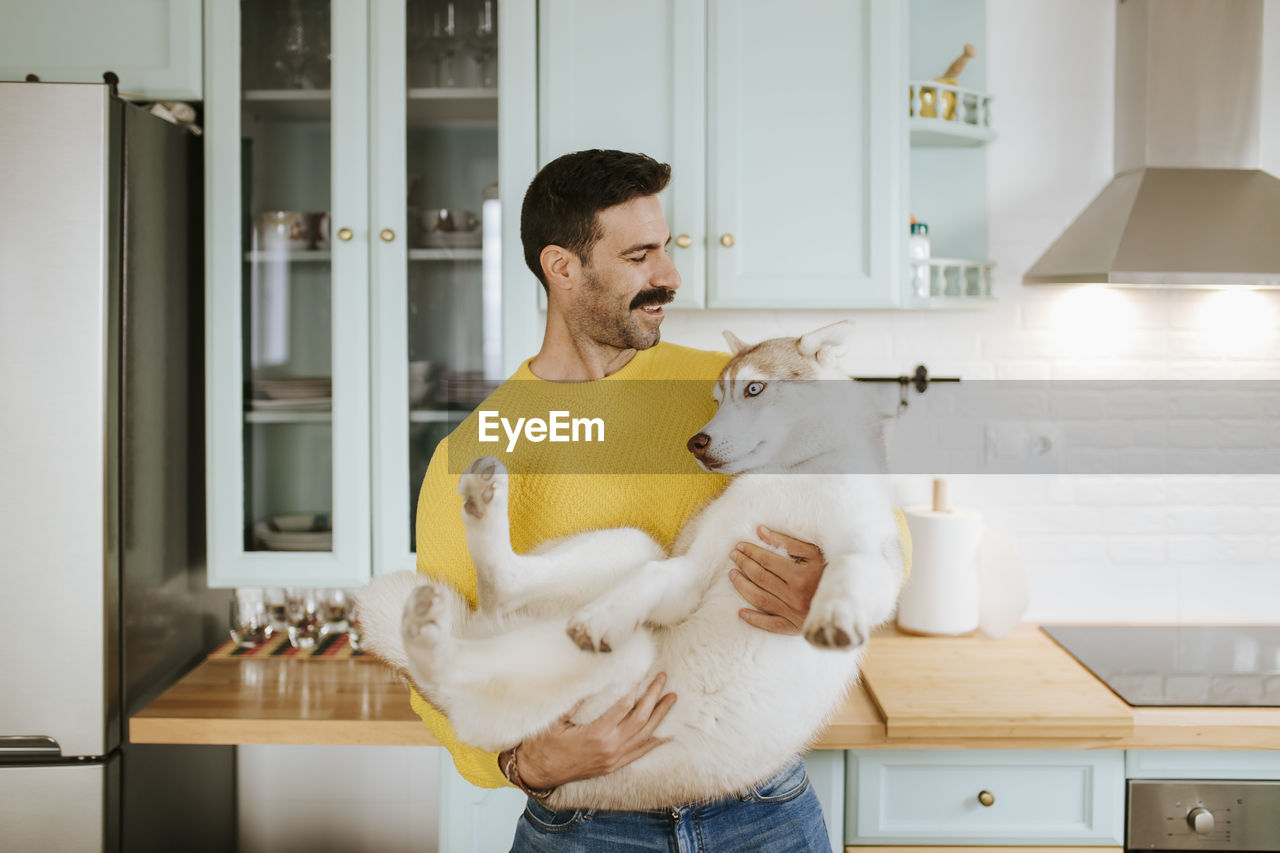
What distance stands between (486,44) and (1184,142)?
1.64 meters

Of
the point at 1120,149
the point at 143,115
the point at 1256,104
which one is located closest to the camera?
the point at 143,115

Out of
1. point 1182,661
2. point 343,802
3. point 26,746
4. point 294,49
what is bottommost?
point 343,802

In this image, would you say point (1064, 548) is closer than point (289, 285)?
No

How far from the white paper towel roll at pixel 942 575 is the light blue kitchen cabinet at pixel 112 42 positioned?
192 cm

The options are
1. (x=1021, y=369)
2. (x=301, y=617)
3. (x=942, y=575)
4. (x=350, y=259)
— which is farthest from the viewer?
(x=1021, y=369)

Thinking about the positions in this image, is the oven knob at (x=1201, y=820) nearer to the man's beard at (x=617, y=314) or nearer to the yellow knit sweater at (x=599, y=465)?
the yellow knit sweater at (x=599, y=465)

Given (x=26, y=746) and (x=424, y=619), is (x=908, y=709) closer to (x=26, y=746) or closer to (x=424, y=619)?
(x=424, y=619)

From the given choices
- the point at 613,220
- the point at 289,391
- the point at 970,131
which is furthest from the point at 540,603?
the point at 970,131

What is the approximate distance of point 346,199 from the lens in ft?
6.41

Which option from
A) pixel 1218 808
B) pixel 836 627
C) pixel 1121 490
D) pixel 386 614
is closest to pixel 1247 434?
pixel 1121 490

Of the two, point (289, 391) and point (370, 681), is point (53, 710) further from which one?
point (289, 391)

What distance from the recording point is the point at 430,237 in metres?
1.99

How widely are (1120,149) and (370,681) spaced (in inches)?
86.9

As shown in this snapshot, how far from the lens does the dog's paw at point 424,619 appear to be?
763 millimetres
